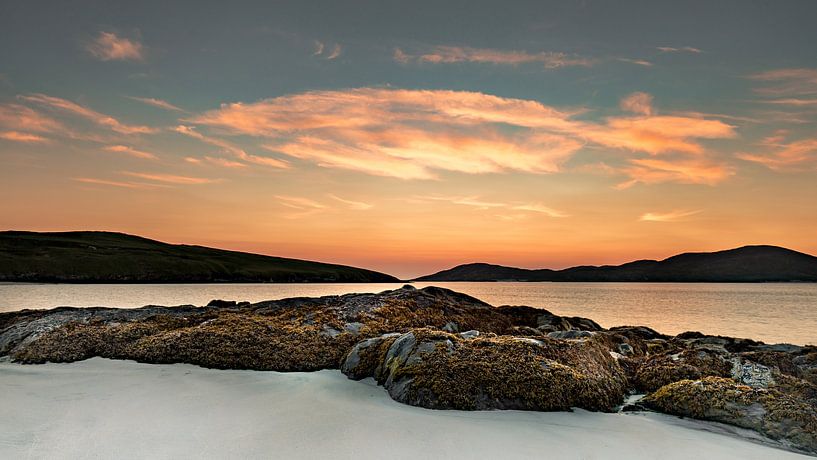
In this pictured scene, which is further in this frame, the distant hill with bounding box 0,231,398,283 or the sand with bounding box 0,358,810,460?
the distant hill with bounding box 0,231,398,283

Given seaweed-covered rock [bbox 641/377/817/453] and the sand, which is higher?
seaweed-covered rock [bbox 641/377/817/453]

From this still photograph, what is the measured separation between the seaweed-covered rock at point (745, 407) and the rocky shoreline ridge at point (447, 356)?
0.6 inches

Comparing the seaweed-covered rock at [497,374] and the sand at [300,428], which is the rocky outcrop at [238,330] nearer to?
the sand at [300,428]

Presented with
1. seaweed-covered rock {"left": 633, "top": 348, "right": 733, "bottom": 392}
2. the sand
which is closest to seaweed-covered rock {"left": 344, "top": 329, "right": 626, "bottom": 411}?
the sand

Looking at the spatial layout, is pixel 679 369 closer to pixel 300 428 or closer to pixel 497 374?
pixel 497 374

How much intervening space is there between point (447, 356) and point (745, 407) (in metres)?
4.27

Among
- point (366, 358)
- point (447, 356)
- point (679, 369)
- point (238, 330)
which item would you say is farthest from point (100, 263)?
point (679, 369)

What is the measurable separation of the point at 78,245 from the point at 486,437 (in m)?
210

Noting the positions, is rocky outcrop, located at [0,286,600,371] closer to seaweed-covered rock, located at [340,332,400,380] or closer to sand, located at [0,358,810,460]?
seaweed-covered rock, located at [340,332,400,380]

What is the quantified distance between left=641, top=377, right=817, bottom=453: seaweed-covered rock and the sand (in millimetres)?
301

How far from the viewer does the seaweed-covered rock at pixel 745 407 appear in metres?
5.98

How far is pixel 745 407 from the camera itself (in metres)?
6.52

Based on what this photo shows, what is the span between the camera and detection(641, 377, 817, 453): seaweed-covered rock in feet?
19.6

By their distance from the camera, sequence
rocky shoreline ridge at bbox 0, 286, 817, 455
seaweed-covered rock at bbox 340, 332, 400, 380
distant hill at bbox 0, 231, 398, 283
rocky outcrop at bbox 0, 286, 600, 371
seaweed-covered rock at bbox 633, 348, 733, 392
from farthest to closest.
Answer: distant hill at bbox 0, 231, 398, 283 → rocky outcrop at bbox 0, 286, 600, 371 → seaweed-covered rock at bbox 340, 332, 400, 380 → seaweed-covered rock at bbox 633, 348, 733, 392 → rocky shoreline ridge at bbox 0, 286, 817, 455
